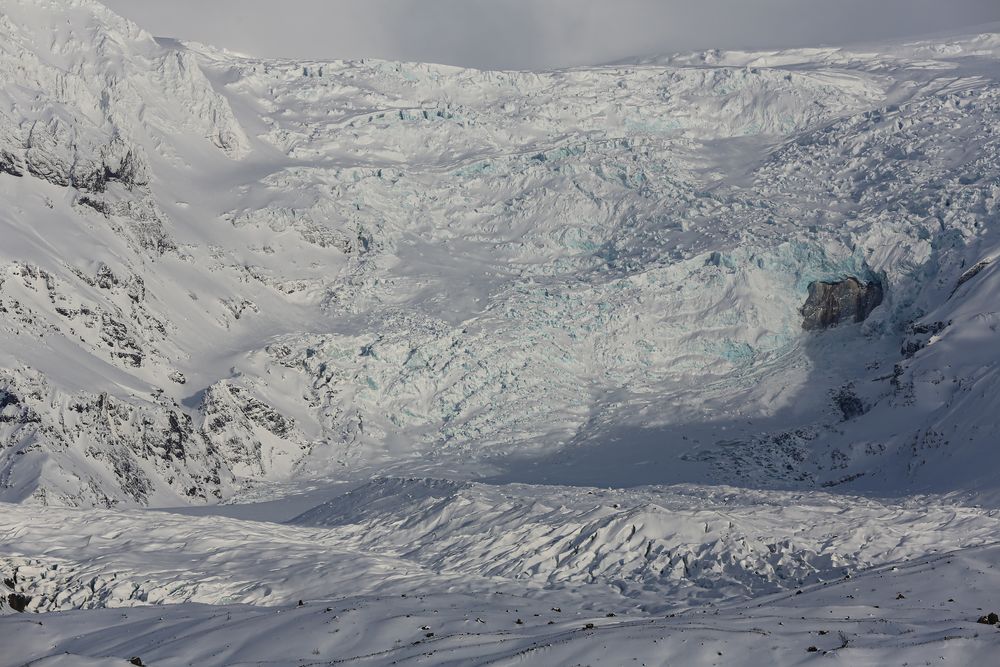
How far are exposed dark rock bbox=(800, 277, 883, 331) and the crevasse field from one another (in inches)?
15.5

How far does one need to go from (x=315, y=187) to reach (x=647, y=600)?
84109 millimetres

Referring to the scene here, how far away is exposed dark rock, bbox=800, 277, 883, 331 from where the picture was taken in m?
114

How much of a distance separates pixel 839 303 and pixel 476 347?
117 ft

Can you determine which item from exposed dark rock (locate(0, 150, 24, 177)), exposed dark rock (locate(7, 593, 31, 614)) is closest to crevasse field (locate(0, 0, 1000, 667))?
exposed dark rock (locate(7, 593, 31, 614))

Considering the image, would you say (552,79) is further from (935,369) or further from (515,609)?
(515,609)

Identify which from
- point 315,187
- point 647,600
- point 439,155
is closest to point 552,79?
point 439,155

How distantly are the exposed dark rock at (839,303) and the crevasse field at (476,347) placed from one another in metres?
0.39

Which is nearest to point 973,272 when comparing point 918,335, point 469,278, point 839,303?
point 918,335

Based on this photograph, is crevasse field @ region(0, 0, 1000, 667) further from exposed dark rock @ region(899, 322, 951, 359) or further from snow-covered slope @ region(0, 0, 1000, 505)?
exposed dark rock @ region(899, 322, 951, 359)

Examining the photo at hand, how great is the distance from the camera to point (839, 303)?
11438 centimetres

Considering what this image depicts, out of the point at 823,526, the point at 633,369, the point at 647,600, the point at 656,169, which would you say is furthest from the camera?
the point at 656,169

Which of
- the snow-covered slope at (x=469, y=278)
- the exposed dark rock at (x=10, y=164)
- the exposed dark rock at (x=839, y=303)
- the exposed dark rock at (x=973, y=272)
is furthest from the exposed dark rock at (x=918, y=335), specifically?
the exposed dark rock at (x=10, y=164)

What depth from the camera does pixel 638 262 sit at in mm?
119188

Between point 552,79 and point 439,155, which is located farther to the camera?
point 552,79
